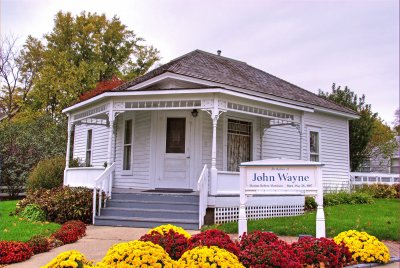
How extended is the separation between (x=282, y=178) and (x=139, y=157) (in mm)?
7385

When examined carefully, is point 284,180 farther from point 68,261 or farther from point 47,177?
point 47,177

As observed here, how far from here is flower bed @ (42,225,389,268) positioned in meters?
4.46

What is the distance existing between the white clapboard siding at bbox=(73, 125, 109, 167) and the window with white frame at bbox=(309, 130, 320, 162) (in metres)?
8.59

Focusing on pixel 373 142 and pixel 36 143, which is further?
pixel 373 142

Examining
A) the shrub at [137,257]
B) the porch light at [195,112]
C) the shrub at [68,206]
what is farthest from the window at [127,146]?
the shrub at [137,257]

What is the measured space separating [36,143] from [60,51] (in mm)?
15341

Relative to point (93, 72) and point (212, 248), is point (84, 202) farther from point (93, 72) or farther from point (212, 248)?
point (93, 72)

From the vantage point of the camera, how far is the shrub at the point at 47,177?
1593 cm

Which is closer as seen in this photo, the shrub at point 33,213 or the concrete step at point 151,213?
the concrete step at point 151,213

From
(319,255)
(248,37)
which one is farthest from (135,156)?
(319,255)

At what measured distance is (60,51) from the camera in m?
33.9

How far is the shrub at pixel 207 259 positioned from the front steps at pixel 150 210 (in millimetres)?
5265

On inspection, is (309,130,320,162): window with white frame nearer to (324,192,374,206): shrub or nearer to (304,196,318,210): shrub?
(324,192,374,206): shrub

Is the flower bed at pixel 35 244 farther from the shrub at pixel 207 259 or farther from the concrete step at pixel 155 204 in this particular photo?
the shrub at pixel 207 259
